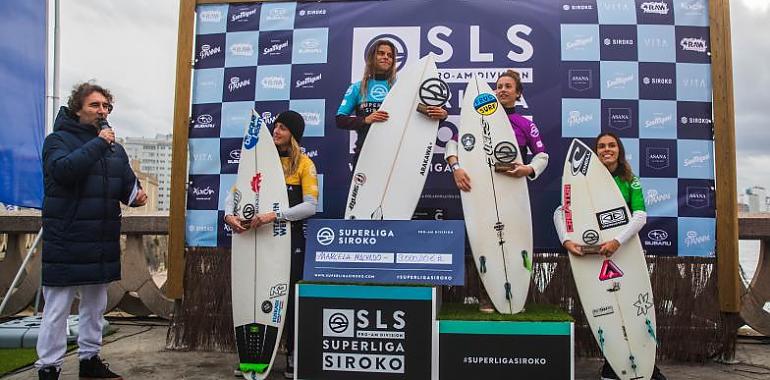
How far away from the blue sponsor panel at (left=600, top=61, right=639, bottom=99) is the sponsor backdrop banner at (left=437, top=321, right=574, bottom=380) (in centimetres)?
180

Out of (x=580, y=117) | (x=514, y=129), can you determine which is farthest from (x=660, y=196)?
(x=514, y=129)

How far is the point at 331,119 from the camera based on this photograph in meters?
3.88

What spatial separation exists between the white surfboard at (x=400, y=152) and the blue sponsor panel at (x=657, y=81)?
1478 millimetres

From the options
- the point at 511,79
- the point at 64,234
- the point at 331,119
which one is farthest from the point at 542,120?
the point at 64,234

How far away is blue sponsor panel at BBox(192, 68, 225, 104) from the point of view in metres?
4.05

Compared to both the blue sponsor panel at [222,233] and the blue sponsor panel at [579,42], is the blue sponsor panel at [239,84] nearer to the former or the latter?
the blue sponsor panel at [222,233]

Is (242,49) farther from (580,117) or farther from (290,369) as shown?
(580,117)

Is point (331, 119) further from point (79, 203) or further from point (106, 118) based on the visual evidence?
point (79, 203)

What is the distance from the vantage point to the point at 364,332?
2848 mm

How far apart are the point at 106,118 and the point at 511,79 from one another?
7.69ft

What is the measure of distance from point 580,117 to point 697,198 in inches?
36.9

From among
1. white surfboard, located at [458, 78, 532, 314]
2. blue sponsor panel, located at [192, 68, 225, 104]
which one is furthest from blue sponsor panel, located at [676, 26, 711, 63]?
blue sponsor panel, located at [192, 68, 225, 104]

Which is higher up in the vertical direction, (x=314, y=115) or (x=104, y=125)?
(x=314, y=115)

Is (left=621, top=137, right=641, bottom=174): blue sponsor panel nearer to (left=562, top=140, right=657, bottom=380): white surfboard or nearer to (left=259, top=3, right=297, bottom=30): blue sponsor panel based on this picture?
(left=562, top=140, right=657, bottom=380): white surfboard
